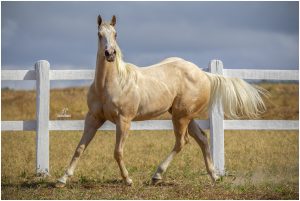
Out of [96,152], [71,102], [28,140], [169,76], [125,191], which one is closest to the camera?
[125,191]

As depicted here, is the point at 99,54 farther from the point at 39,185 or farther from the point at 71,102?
the point at 71,102

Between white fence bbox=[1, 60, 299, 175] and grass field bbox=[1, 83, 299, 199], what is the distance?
41 cm

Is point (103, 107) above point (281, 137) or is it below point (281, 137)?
above

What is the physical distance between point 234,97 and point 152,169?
2005 millimetres

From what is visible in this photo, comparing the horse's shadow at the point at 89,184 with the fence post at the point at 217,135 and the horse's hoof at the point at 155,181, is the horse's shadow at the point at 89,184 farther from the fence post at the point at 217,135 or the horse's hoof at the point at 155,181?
the fence post at the point at 217,135

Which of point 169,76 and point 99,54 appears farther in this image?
point 169,76

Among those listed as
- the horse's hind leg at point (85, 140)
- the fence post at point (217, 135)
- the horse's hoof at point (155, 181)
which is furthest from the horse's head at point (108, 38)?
the fence post at point (217, 135)

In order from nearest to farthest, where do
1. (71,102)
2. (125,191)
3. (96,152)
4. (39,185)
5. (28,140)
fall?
(125,191)
(39,185)
(96,152)
(28,140)
(71,102)

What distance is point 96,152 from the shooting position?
1097 centimetres

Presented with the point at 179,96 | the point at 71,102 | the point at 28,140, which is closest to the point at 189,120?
the point at 179,96

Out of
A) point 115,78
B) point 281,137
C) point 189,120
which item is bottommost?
point 281,137

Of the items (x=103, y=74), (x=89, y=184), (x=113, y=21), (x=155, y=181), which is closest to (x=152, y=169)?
(x=155, y=181)

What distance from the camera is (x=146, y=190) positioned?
22.4 ft

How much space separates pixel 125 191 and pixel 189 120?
1.69m
